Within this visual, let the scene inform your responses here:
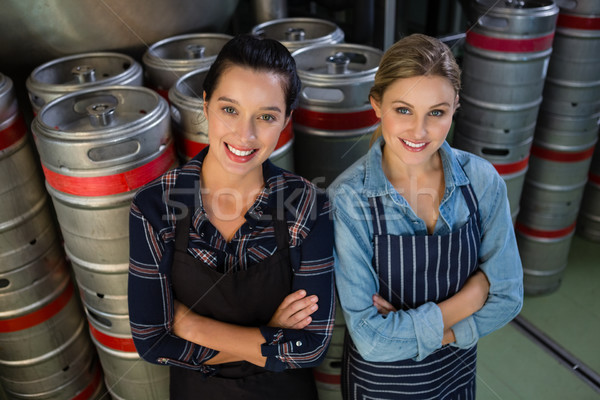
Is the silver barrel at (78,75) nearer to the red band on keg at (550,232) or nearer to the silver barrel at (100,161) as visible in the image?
the silver barrel at (100,161)

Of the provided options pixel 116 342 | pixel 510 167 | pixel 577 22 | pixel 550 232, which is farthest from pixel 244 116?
pixel 550 232

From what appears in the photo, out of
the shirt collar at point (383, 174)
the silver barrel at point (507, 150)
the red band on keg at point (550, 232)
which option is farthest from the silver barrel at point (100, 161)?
the red band on keg at point (550, 232)

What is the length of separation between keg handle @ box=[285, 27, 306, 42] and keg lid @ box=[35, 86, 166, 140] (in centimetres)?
74

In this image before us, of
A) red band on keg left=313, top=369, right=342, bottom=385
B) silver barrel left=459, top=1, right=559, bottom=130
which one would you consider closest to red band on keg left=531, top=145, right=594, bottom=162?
silver barrel left=459, top=1, right=559, bottom=130

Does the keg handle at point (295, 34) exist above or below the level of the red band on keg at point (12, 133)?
above

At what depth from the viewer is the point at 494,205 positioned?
4.51ft

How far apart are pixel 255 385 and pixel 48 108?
0.97 metres

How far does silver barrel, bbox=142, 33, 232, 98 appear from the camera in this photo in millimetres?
1817

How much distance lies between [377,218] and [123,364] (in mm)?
1128

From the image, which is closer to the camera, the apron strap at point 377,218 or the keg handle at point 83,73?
the apron strap at point 377,218

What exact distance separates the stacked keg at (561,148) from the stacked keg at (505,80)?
228 mm

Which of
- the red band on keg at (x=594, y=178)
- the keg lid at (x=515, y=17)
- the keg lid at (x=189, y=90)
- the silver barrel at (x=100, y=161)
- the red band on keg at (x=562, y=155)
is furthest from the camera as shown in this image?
the red band on keg at (x=594, y=178)

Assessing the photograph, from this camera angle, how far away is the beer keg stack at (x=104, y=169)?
1.45 m

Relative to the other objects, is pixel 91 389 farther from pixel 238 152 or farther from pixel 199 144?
pixel 238 152
